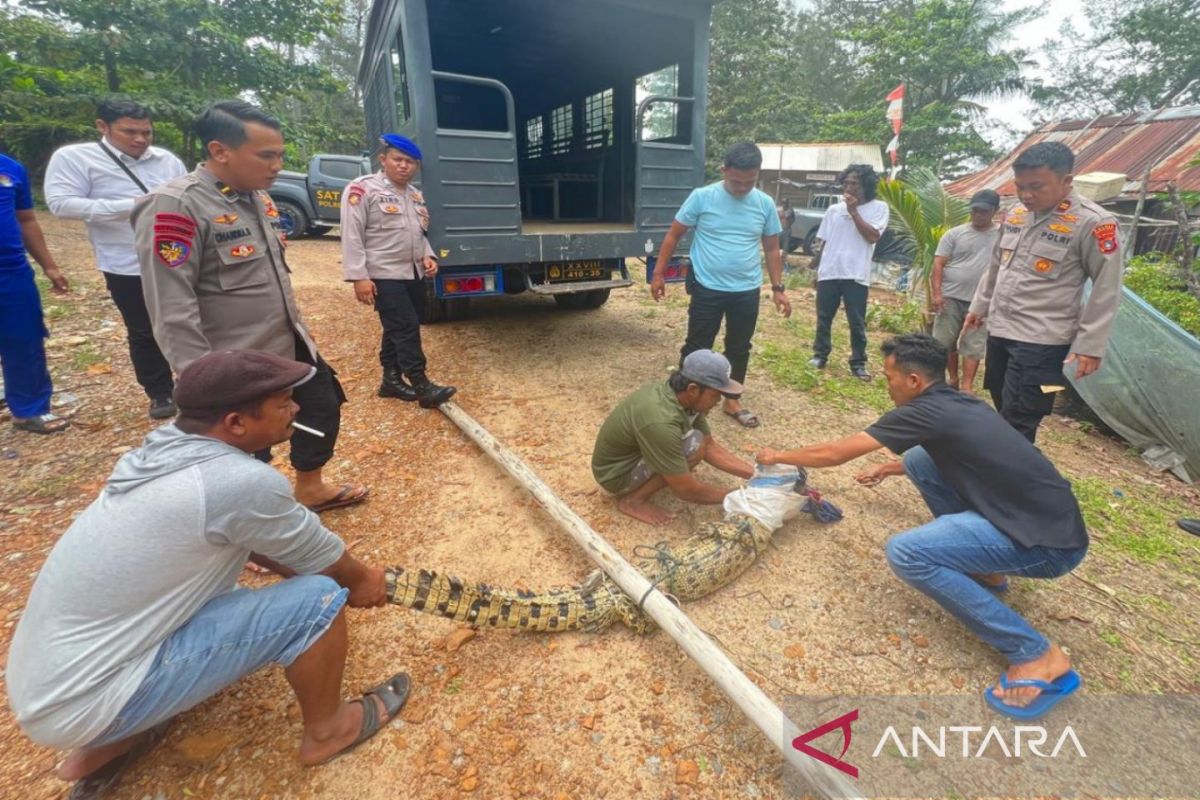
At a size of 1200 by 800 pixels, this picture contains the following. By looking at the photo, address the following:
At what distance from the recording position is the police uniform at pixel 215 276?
1884mm

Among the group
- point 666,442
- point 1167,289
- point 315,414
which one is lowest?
point 666,442

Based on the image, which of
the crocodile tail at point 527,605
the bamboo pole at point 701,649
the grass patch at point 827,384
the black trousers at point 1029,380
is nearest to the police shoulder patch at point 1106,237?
the black trousers at point 1029,380

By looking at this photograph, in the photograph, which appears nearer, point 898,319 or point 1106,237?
point 1106,237

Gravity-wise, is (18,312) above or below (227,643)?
above

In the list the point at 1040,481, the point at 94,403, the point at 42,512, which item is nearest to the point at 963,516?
the point at 1040,481

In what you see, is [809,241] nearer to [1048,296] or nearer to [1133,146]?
[1133,146]

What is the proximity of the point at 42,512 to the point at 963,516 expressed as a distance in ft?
13.6

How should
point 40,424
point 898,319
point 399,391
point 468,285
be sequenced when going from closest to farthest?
point 40,424 → point 399,391 → point 468,285 → point 898,319

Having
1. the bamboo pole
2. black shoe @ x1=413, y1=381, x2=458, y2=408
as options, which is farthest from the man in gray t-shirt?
black shoe @ x1=413, y1=381, x2=458, y2=408

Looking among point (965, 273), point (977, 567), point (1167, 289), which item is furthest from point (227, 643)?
point (1167, 289)

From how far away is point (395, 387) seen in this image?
3.98 metres

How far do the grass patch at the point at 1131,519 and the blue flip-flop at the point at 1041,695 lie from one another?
1279 mm

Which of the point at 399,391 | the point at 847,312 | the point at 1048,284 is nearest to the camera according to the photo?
the point at 1048,284

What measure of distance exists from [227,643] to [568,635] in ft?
3.74
